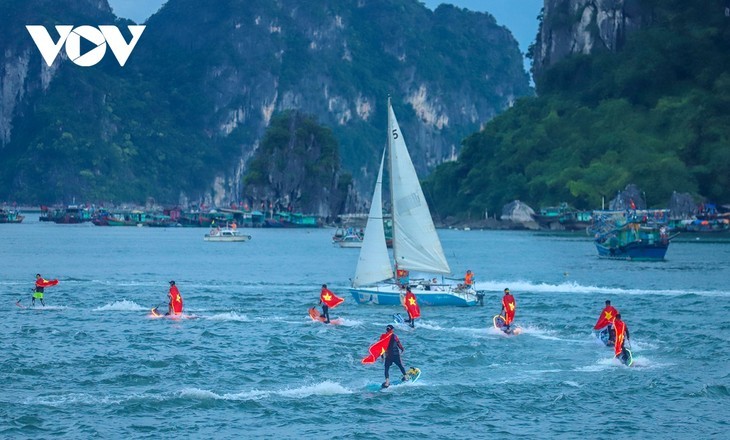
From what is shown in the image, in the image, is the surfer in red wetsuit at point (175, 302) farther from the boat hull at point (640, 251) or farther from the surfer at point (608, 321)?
the boat hull at point (640, 251)

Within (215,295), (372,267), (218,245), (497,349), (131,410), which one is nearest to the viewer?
(131,410)

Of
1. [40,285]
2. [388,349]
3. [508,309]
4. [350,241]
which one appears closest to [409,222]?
[508,309]

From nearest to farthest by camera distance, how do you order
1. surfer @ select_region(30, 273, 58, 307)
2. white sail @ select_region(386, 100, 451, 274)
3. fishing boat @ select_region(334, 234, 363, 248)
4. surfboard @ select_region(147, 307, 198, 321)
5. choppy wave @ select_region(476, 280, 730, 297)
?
surfboard @ select_region(147, 307, 198, 321) < surfer @ select_region(30, 273, 58, 307) < white sail @ select_region(386, 100, 451, 274) < choppy wave @ select_region(476, 280, 730, 297) < fishing boat @ select_region(334, 234, 363, 248)

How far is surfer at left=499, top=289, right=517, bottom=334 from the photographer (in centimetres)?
5963

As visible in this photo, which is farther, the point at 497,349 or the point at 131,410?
the point at 497,349

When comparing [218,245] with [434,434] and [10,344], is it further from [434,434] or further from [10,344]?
[434,434]

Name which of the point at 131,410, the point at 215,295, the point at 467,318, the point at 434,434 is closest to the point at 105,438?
the point at 131,410

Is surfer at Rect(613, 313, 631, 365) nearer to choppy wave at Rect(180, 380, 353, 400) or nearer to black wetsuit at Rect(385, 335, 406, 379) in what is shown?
black wetsuit at Rect(385, 335, 406, 379)

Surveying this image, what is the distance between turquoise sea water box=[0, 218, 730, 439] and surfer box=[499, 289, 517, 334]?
0.74m

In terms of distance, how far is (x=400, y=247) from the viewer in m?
72.2

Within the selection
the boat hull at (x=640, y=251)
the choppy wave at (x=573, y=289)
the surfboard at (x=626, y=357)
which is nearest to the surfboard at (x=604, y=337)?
the surfboard at (x=626, y=357)

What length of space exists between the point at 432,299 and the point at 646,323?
1279cm

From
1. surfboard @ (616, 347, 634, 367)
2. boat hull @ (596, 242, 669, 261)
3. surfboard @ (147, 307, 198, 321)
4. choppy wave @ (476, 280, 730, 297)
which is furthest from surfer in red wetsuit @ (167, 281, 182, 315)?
boat hull @ (596, 242, 669, 261)

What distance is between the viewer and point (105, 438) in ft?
129
